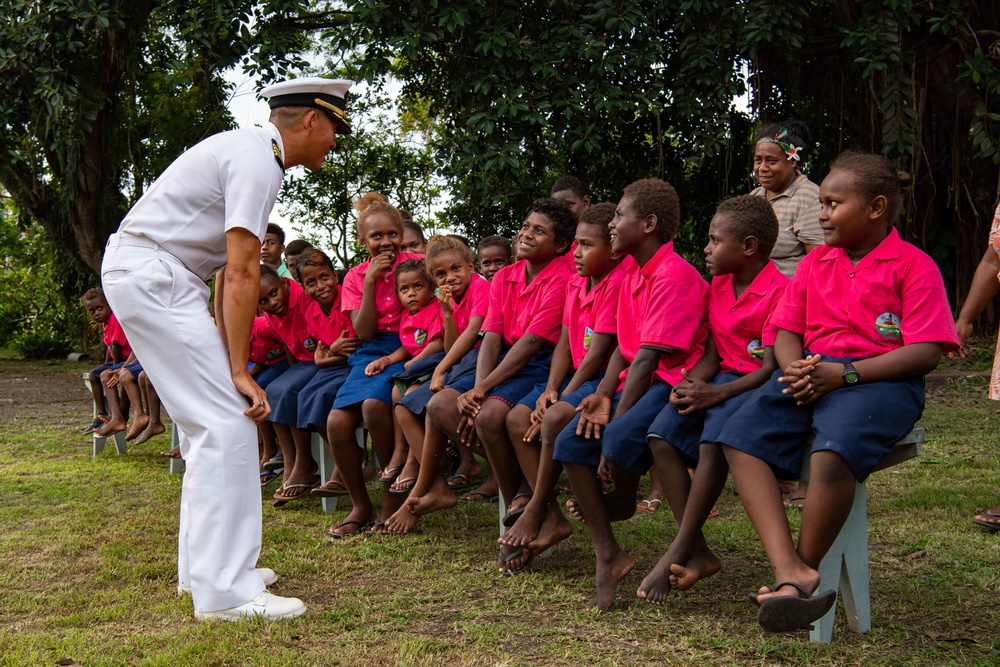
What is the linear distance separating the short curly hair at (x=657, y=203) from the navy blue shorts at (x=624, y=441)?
0.68 meters

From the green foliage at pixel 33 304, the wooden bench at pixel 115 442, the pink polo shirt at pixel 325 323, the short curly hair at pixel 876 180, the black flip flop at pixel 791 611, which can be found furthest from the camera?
the green foliage at pixel 33 304

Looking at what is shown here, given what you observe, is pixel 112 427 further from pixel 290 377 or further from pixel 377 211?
pixel 377 211

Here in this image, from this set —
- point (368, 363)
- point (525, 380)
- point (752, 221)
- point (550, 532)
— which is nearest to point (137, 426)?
point (368, 363)

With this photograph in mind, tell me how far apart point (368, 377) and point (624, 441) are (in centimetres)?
192

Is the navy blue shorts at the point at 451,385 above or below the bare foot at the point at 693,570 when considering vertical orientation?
above

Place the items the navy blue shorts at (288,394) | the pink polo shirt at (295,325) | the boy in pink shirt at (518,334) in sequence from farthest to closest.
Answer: the pink polo shirt at (295,325) < the navy blue shorts at (288,394) < the boy in pink shirt at (518,334)

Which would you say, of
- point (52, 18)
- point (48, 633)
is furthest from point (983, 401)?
point (52, 18)

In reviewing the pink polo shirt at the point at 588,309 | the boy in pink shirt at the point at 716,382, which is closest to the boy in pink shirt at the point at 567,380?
the pink polo shirt at the point at 588,309

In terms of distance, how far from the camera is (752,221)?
12.1 feet

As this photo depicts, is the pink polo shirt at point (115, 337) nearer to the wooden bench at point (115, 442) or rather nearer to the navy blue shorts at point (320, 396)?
the wooden bench at point (115, 442)

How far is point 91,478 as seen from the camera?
20.4ft

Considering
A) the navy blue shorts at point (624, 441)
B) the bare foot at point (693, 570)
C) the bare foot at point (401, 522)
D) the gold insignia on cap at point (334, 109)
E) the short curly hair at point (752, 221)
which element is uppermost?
the gold insignia on cap at point (334, 109)

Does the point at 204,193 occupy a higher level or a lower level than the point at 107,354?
higher

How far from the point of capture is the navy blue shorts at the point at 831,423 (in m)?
2.97
